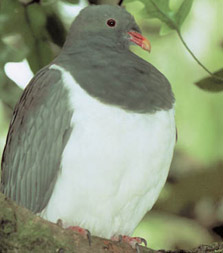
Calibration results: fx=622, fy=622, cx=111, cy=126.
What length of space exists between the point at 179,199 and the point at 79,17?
42.3 inches

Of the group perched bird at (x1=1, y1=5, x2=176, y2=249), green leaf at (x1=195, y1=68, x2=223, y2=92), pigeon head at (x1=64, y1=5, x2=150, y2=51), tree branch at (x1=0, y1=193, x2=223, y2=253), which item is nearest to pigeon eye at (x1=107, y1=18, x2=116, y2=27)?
pigeon head at (x1=64, y1=5, x2=150, y2=51)

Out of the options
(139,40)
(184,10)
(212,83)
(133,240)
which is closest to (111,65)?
(139,40)

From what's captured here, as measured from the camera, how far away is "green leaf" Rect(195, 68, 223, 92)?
8.81 feet

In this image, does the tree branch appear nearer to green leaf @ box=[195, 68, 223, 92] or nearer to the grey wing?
the grey wing

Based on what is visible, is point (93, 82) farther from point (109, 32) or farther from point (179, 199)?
point (179, 199)

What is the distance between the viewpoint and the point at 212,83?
9.04 feet

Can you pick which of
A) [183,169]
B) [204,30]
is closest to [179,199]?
[183,169]

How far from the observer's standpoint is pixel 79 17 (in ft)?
7.30

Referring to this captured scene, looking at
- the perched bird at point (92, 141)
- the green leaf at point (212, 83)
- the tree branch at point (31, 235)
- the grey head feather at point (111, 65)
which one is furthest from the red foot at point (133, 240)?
the green leaf at point (212, 83)

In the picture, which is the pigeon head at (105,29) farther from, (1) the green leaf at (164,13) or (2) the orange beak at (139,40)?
(1) the green leaf at (164,13)

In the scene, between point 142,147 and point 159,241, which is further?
point 159,241

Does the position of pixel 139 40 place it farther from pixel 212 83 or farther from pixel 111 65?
pixel 212 83

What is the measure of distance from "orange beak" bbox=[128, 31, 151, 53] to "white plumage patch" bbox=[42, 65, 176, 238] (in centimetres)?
28

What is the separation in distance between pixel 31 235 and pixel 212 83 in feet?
5.04
